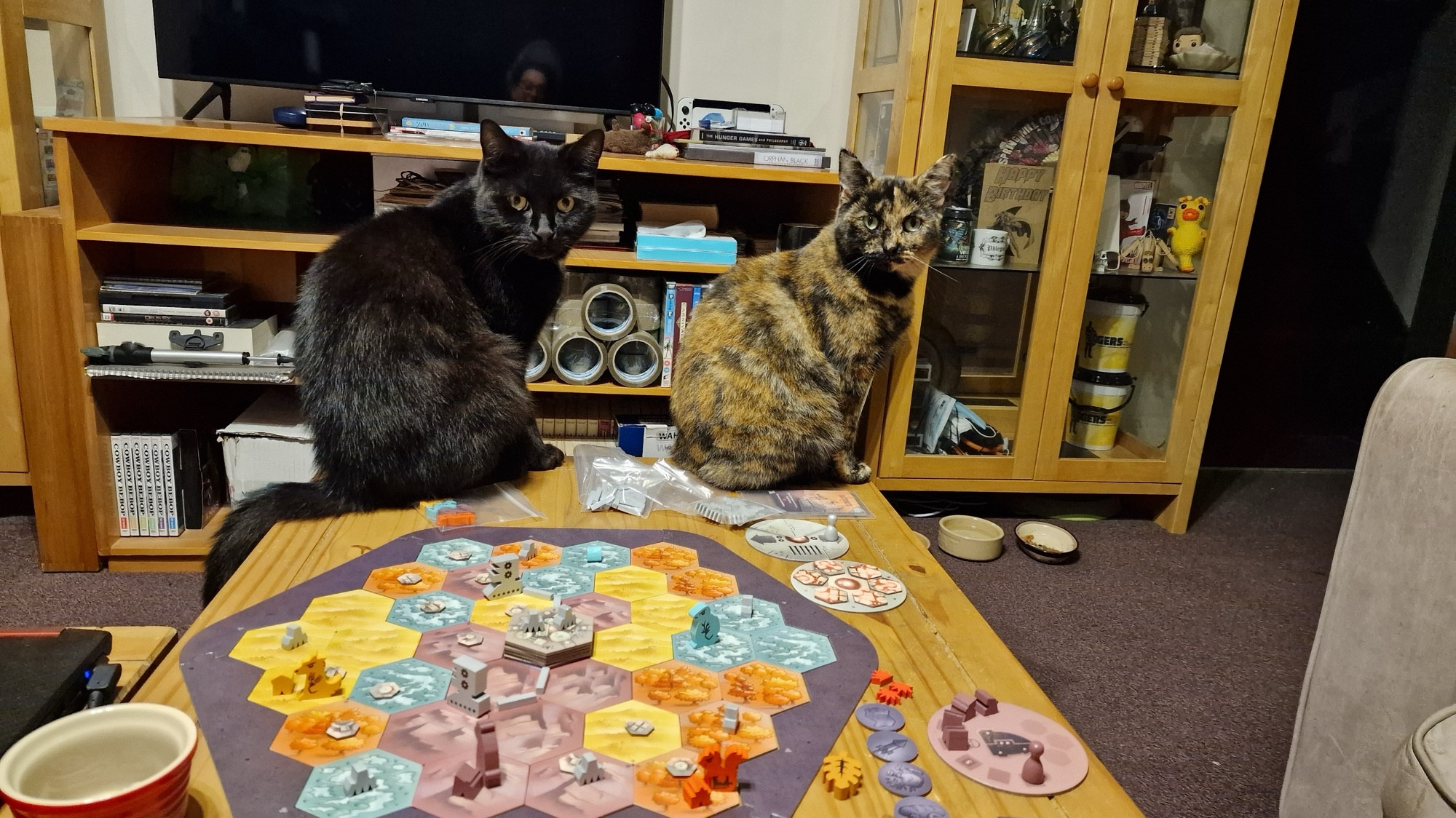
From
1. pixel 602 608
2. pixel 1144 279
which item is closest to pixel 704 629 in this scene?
pixel 602 608

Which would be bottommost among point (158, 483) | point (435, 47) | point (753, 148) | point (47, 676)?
point (158, 483)

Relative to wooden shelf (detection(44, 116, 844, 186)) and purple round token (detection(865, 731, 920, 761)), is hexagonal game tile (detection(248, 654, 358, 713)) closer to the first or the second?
purple round token (detection(865, 731, 920, 761))

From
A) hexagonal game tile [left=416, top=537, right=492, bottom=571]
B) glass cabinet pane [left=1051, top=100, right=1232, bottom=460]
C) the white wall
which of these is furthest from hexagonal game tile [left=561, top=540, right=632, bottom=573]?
the white wall

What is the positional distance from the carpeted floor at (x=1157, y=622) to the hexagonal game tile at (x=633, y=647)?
2.99 ft

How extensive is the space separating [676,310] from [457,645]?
129 centimetres

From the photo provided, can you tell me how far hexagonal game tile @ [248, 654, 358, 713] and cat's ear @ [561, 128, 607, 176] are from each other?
36.4 inches

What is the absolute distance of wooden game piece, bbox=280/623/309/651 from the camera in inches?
36.9

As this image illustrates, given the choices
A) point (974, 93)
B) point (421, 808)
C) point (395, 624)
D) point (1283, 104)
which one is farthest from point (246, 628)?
point (1283, 104)

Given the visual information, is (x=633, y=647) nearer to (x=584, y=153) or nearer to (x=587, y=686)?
(x=587, y=686)

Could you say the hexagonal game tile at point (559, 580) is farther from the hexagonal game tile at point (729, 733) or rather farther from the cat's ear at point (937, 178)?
the cat's ear at point (937, 178)

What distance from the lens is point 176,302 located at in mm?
1921

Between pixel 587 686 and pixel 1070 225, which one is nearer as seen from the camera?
pixel 587 686

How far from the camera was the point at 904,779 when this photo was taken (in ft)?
2.64

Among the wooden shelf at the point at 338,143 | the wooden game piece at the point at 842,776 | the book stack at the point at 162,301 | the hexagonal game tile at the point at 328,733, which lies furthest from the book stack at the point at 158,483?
the wooden game piece at the point at 842,776
